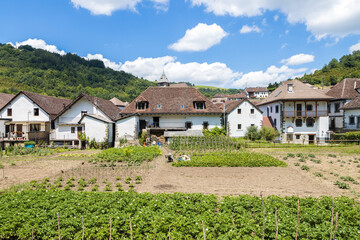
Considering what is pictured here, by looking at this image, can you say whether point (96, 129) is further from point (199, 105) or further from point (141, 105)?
point (199, 105)

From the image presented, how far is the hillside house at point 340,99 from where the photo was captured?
115 feet

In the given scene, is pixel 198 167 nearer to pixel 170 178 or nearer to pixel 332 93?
pixel 170 178

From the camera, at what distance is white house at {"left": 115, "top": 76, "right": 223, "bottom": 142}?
104 ft

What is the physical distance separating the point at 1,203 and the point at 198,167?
11.8m

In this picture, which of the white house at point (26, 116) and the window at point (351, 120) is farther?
the white house at point (26, 116)

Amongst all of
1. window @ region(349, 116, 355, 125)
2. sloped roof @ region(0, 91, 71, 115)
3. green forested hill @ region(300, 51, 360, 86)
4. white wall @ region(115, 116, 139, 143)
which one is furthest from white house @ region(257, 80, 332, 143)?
green forested hill @ region(300, 51, 360, 86)

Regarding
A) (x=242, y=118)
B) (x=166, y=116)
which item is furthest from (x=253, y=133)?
(x=166, y=116)

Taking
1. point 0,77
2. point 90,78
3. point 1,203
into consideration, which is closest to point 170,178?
point 1,203

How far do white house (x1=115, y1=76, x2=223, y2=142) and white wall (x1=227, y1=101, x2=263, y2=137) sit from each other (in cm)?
230

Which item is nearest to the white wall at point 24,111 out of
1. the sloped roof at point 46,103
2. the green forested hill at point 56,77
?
the sloped roof at point 46,103

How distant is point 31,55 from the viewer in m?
112

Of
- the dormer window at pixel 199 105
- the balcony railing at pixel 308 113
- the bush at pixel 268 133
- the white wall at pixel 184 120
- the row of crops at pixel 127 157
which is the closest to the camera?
the row of crops at pixel 127 157

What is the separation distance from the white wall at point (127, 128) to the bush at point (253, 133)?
1677cm

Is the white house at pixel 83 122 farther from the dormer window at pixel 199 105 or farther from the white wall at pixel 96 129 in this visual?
the dormer window at pixel 199 105
